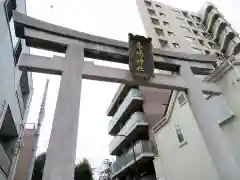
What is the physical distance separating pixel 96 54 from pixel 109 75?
90 cm

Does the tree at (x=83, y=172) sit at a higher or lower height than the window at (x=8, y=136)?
higher

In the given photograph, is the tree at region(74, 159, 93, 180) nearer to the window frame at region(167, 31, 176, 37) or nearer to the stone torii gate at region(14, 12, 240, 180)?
the window frame at region(167, 31, 176, 37)

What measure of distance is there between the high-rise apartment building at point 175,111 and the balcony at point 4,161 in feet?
27.0

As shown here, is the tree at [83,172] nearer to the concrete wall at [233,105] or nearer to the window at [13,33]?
the window at [13,33]

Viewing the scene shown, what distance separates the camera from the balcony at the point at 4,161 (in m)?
9.73

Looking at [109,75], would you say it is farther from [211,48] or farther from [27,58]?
[211,48]

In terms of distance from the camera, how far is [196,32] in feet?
96.7

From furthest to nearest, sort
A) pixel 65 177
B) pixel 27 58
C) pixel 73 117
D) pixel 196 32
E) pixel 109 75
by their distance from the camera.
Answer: pixel 196 32, pixel 109 75, pixel 27 58, pixel 73 117, pixel 65 177

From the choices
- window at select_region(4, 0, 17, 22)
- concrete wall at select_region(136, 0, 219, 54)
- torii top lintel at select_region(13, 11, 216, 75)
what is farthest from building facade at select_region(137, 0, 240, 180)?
concrete wall at select_region(136, 0, 219, 54)

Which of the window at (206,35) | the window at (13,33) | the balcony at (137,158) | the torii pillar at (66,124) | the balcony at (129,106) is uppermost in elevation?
the window at (206,35)

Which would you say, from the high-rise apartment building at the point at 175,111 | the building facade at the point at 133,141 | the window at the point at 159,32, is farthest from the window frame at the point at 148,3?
the building facade at the point at 133,141

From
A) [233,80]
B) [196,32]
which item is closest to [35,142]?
[233,80]

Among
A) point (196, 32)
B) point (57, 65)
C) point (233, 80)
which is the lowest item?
point (57, 65)

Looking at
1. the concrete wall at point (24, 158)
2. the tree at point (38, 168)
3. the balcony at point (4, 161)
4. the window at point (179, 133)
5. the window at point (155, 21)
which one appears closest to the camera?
the balcony at point (4, 161)
